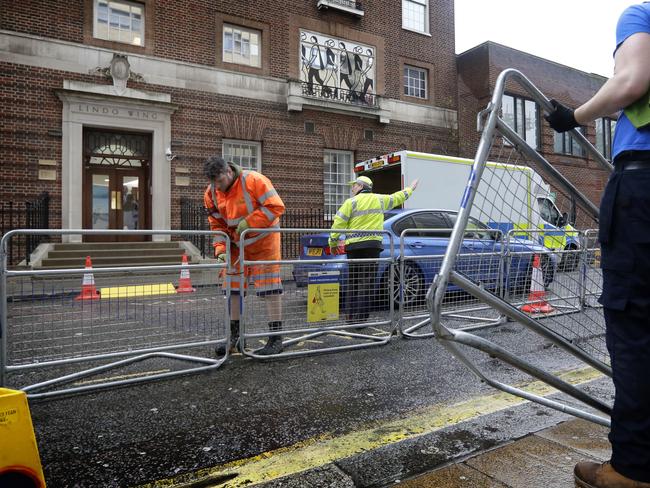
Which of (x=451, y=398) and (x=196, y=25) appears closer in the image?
(x=451, y=398)

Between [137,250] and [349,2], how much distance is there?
11867 mm

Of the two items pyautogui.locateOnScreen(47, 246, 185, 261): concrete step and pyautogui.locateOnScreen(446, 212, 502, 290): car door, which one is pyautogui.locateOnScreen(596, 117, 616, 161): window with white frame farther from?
pyautogui.locateOnScreen(446, 212, 502, 290): car door

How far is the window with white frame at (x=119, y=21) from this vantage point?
13.6m

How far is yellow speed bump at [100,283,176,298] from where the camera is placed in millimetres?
3822

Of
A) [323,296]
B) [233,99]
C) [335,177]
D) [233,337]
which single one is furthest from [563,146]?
[233,337]

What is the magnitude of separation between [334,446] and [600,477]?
1291 mm

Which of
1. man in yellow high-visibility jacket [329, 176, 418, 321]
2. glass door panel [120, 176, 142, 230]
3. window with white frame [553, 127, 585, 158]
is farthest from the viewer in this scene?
window with white frame [553, 127, 585, 158]

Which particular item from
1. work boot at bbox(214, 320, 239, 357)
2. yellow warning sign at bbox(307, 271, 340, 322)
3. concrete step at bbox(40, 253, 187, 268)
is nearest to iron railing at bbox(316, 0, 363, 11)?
concrete step at bbox(40, 253, 187, 268)

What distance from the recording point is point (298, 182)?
16.3 meters

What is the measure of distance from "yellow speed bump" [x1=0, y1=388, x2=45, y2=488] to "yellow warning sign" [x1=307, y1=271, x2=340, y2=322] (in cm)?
317

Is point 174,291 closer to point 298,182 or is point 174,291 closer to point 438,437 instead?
point 438,437

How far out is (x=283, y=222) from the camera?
16.0 meters

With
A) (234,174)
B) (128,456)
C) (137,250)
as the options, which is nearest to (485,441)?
(128,456)

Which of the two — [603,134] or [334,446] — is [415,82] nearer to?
[603,134]
